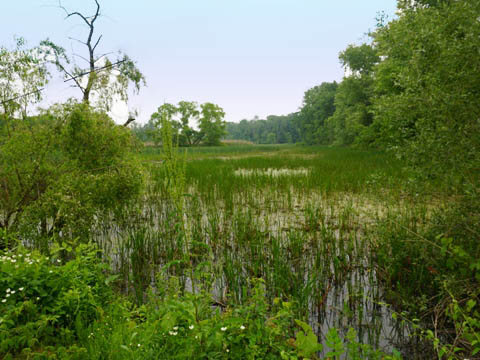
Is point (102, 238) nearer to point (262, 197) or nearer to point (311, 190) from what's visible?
point (262, 197)

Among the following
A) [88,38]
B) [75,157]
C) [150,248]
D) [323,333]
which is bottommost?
[323,333]

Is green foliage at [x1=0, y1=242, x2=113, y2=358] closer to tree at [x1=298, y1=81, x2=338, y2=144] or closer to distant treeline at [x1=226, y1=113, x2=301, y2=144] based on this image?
tree at [x1=298, y1=81, x2=338, y2=144]

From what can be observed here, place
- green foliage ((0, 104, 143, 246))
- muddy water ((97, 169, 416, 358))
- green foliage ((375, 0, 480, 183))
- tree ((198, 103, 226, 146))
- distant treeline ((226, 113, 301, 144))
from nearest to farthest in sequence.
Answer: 1. green foliage ((375, 0, 480, 183))
2. muddy water ((97, 169, 416, 358))
3. green foliage ((0, 104, 143, 246))
4. tree ((198, 103, 226, 146))
5. distant treeline ((226, 113, 301, 144))

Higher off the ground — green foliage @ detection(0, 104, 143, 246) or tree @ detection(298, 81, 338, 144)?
tree @ detection(298, 81, 338, 144)

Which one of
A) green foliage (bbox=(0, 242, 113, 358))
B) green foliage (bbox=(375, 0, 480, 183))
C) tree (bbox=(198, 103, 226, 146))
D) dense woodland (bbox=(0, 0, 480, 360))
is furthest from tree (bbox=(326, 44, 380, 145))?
tree (bbox=(198, 103, 226, 146))

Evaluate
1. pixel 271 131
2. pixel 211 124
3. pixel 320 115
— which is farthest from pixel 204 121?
pixel 271 131

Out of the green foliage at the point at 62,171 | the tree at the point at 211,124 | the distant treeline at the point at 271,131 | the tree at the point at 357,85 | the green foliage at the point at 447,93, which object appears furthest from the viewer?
the distant treeline at the point at 271,131

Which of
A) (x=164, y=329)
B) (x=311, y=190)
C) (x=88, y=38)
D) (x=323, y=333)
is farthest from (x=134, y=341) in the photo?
(x=88, y=38)

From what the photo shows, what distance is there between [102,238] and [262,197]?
436 centimetres

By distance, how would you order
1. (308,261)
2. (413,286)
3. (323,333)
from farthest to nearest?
(308,261), (413,286), (323,333)

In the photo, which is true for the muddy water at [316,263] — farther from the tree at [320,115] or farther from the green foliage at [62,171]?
the tree at [320,115]

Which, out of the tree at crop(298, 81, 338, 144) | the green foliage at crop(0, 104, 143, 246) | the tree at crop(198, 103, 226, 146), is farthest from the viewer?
the tree at crop(198, 103, 226, 146)

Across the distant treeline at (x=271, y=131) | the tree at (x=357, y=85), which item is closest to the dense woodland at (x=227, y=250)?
the tree at (x=357, y=85)

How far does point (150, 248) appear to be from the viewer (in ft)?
16.2
